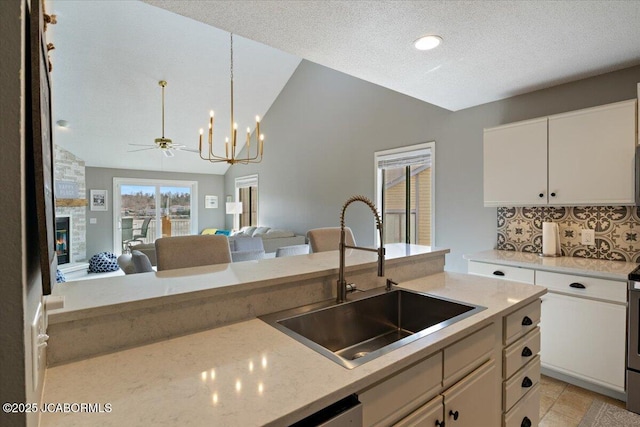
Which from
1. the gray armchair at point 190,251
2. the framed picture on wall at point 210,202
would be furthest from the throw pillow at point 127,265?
the framed picture on wall at point 210,202

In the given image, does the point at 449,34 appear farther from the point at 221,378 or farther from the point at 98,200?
the point at 98,200

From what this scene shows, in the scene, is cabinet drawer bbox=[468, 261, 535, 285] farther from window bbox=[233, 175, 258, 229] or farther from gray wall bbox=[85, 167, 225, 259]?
gray wall bbox=[85, 167, 225, 259]

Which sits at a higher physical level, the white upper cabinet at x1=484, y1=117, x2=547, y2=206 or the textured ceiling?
the textured ceiling

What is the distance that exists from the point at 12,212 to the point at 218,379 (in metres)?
0.59

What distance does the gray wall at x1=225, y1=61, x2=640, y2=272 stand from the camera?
3016mm

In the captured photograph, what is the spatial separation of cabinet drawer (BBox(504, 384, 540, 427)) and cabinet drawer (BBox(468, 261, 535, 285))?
100 cm

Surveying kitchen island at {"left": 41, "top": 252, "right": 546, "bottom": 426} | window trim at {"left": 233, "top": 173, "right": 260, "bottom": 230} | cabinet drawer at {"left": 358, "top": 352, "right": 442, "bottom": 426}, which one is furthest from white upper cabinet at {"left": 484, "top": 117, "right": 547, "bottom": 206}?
window trim at {"left": 233, "top": 173, "right": 260, "bottom": 230}

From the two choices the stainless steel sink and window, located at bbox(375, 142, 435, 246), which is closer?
the stainless steel sink

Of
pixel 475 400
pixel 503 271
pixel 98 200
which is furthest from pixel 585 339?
pixel 98 200

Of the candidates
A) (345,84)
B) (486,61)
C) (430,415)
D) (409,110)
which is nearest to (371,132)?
(409,110)

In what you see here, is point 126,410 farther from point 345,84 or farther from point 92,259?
point 92,259

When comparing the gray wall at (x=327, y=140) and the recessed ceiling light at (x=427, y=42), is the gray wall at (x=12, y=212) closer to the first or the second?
the recessed ceiling light at (x=427, y=42)

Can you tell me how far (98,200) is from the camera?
7.34m

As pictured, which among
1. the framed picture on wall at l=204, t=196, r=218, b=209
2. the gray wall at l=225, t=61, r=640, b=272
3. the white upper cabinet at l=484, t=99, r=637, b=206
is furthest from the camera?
the framed picture on wall at l=204, t=196, r=218, b=209
